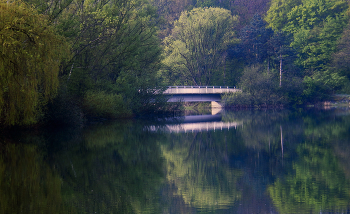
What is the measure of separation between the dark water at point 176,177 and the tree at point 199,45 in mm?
43472

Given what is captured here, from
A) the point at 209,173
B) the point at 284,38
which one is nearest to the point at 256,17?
the point at 284,38

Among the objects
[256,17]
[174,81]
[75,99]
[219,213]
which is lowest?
[219,213]

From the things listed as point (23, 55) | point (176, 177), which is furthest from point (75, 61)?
point (176, 177)

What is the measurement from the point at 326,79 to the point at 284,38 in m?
8.23

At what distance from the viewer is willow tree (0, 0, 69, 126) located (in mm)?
14055

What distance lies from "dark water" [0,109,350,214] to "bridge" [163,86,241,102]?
32.8 m

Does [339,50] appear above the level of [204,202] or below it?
above

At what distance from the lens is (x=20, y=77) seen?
14.9 metres

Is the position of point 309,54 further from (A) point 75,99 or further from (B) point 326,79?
(A) point 75,99

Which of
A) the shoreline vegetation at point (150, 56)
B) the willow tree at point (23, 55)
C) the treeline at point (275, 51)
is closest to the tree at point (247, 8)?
the shoreline vegetation at point (150, 56)

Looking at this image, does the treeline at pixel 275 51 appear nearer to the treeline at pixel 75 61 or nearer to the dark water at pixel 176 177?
the treeline at pixel 75 61

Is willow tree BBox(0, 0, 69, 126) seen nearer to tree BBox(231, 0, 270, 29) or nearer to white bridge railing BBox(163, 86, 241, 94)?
white bridge railing BBox(163, 86, 241, 94)

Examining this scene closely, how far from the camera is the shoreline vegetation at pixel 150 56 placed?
51.3ft

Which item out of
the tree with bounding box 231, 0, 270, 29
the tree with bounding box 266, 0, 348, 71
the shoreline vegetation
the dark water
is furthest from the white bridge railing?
the dark water
